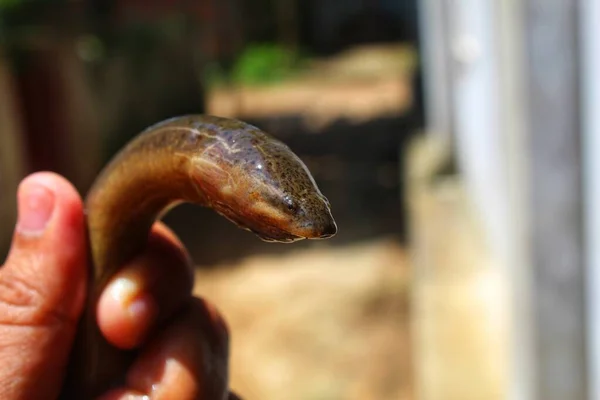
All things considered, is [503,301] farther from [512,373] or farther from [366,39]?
[366,39]

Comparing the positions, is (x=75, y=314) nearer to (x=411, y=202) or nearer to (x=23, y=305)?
(x=23, y=305)

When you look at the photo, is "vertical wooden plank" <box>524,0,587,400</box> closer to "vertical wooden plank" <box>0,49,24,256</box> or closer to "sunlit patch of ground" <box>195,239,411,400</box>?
"sunlit patch of ground" <box>195,239,411,400</box>

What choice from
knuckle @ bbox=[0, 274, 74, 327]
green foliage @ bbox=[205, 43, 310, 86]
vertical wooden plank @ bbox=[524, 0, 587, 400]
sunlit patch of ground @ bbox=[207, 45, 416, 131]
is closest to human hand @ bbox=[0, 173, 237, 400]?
knuckle @ bbox=[0, 274, 74, 327]

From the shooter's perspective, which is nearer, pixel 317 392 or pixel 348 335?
pixel 317 392

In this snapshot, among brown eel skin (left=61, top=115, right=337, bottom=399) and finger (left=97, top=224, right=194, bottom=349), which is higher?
brown eel skin (left=61, top=115, right=337, bottom=399)

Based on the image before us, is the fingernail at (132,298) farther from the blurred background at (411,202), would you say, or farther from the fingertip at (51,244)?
Result: the blurred background at (411,202)

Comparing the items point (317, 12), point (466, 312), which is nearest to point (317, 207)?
point (466, 312)

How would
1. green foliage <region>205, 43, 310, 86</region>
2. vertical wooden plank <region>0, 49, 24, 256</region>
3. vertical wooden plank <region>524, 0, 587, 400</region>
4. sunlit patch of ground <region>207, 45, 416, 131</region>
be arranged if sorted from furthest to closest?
green foliage <region>205, 43, 310, 86</region>
sunlit patch of ground <region>207, 45, 416, 131</region>
vertical wooden plank <region>0, 49, 24, 256</region>
vertical wooden plank <region>524, 0, 587, 400</region>
